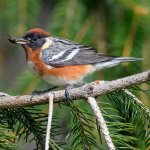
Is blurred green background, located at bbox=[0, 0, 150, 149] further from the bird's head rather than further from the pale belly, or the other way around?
the pale belly

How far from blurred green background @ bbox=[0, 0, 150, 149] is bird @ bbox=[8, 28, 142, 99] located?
0.26 ft

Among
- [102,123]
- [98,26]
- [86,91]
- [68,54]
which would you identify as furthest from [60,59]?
[102,123]

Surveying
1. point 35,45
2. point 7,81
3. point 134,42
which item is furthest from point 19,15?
point 7,81

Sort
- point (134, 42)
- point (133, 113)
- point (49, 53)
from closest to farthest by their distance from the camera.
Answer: point (133, 113)
point (134, 42)
point (49, 53)

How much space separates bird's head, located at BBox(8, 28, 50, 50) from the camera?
437cm

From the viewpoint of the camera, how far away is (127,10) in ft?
14.1

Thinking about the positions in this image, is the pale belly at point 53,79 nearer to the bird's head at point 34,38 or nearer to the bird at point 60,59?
the bird at point 60,59

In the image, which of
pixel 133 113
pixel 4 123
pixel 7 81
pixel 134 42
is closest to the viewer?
pixel 133 113

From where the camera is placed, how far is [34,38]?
4.48 meters

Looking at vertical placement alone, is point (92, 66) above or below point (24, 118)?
above

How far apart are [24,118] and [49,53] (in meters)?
1.66

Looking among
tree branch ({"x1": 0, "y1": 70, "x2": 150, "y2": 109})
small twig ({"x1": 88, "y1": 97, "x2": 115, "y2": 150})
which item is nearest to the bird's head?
tree branch ({"x1": 0, "y1": 70, "x2": 150, "y2": 109})

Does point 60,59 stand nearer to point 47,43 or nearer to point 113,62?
point 47,43

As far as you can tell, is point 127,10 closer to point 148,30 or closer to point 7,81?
point 148,30
